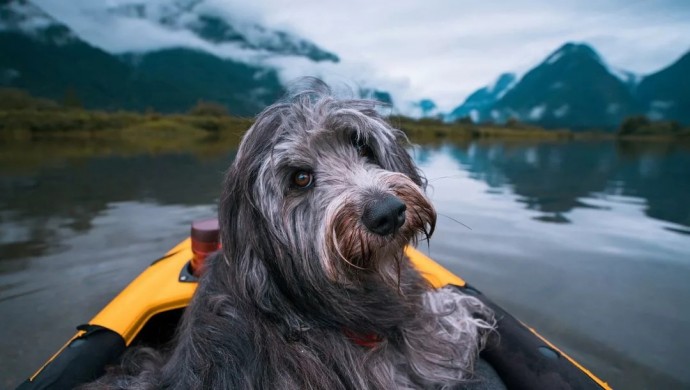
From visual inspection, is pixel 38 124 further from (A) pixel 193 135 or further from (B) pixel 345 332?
(B) pixel 345 332

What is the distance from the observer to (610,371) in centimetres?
397

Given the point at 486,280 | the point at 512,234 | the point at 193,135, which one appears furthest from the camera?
the point at 193,135

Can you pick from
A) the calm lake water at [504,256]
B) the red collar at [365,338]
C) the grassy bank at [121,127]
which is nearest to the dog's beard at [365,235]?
the red collar at [365,338]

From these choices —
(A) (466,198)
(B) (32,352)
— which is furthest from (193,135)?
(B) (32,352)

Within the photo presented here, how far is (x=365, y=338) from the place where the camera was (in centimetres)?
239

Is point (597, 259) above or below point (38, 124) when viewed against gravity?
below

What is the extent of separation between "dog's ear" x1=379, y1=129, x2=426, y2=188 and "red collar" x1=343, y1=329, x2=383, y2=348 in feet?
3.28

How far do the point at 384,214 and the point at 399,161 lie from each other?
68 cm

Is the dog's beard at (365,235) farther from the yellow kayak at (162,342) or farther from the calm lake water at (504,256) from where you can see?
the yellow kayak at (162,342)

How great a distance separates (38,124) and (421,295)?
54825mm

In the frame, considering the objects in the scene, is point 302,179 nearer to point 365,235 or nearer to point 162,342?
point 365,235

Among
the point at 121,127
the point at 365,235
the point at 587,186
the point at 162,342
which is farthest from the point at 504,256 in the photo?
the point at 121,127

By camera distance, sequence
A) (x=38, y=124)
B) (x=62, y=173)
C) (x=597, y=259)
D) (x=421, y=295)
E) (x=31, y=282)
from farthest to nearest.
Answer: (x=38, y=124), (x=62, y=173), (x=597, y=259), (x=31, y=282), (x=421, y=295)

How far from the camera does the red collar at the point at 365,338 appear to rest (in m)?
2.34
